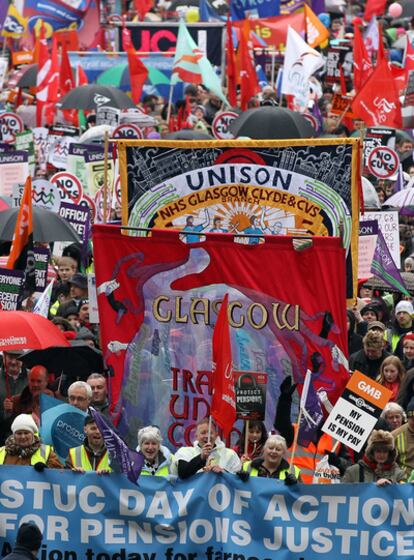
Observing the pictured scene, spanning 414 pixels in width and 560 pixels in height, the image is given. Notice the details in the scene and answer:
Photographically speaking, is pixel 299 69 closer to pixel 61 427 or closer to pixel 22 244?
pixel 22 244

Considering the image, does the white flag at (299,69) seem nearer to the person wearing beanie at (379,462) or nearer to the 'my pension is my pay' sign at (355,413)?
the 'my pension is my pay' sign at (355,413)

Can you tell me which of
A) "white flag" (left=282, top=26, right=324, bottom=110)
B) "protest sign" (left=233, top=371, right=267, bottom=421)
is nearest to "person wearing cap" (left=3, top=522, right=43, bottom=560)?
"protest sign" (left=233, top=371, right=267, bottom=421)

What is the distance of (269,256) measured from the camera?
43.5 ft

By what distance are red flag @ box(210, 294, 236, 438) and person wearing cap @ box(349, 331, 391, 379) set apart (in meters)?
2.89

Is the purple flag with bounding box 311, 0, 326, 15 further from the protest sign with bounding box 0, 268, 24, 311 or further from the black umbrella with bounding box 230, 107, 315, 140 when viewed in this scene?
the protest sign with bounding box 0, 268, 24, 311

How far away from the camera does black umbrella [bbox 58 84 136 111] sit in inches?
1086

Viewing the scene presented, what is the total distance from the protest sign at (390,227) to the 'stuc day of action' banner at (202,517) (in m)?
6.73

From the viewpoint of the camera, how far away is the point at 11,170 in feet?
71.2

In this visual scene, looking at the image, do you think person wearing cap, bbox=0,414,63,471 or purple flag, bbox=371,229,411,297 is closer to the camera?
person wearing cap, bbox=0,414,63,471

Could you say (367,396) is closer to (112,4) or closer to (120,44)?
(120,44)

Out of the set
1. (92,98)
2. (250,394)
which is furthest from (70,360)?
(92,98)

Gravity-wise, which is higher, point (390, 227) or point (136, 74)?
point (136, 74)

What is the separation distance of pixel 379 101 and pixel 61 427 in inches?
530

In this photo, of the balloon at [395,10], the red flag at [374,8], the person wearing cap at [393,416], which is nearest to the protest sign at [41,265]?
the person wearing cap at [393,416]
